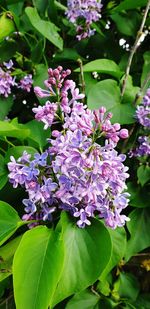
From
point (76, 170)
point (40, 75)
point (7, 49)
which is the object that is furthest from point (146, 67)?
point (76, 170)

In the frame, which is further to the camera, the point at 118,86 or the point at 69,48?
the point at 69,48

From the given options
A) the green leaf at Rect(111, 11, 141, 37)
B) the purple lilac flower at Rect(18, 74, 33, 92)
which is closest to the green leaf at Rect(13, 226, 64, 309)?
the purple lilac flower at Rect(18, 74, 33, 92)

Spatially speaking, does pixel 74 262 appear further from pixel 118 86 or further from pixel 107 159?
pixel 118 86

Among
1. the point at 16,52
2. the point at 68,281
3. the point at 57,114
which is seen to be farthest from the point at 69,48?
the point at 68,281

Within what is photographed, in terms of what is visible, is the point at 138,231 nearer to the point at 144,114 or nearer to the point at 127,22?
the point at 144,114

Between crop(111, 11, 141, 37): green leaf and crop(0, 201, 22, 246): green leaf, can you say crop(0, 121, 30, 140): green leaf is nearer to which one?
crop(0, 201, 22, 246): green leaf

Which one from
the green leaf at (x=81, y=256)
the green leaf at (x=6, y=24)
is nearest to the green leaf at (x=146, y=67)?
the green leaf at (x=6, y=24)
